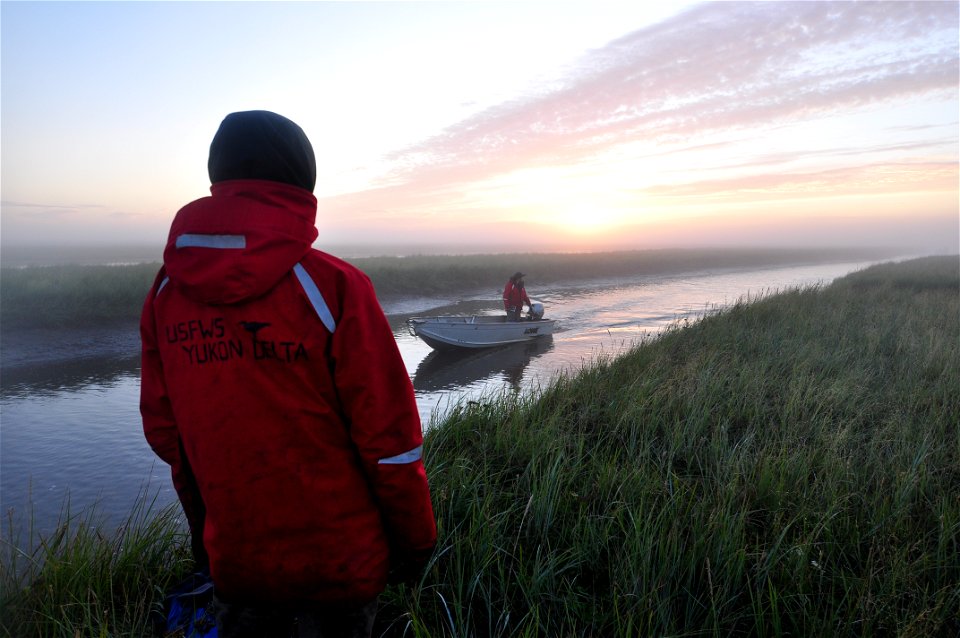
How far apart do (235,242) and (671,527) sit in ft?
10.4

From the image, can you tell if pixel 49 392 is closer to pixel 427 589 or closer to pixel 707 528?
pixel 427 589

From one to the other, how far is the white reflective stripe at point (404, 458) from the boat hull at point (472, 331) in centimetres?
1286

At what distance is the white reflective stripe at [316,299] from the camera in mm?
1721

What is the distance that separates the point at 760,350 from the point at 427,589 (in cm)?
849

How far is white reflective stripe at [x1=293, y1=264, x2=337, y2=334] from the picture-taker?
1.72m

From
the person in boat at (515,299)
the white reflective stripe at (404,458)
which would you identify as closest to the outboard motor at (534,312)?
the person in boat at (515,299)

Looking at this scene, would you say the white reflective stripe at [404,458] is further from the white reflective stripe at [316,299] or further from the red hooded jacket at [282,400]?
the white reflective stripe at [316,299]

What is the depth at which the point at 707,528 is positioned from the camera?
11.0 ft

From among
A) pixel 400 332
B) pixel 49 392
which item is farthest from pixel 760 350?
pixel 49 392

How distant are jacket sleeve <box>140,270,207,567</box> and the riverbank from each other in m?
1.10

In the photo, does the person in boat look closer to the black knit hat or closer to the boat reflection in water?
the boat reflection in water

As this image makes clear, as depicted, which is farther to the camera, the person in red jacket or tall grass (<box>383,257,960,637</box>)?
tall grass (<box>383,257,960,637</box>)

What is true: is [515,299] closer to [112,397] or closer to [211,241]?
[112,397]

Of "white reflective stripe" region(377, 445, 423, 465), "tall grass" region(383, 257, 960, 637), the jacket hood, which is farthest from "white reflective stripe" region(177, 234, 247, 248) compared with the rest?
"tall grass" region(383, 257, 960, 637)
